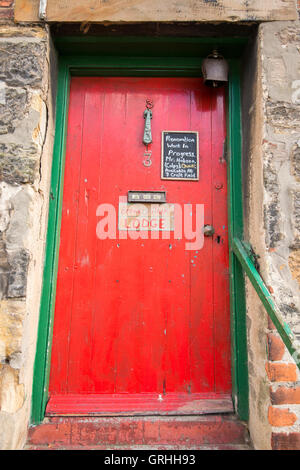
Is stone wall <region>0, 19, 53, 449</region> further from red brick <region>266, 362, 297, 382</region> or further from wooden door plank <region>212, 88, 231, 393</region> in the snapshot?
red brick <region>266, 362, 297, 382</region>

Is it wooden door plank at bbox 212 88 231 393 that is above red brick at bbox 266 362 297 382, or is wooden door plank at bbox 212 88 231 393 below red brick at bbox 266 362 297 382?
above

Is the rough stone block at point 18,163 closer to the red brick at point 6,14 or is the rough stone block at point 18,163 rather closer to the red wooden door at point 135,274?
the red wooden door at point 135,274

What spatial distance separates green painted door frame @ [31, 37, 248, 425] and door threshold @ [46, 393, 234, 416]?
8 cm

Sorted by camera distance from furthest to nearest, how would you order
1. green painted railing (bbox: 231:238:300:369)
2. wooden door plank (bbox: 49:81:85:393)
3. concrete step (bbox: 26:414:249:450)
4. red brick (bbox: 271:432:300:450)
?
wooden door plank (bbox: 49:81:85:393) < concrete step (bbox: 26:414:249:450) < red brick (bbox: 271:432:300:450) < green painted railing (bbox: 231:238:300:369)

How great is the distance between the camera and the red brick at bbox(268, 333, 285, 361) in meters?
1.69

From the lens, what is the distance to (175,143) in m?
2.21

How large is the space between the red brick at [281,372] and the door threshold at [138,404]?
419mm

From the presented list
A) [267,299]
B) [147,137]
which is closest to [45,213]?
[147,137]

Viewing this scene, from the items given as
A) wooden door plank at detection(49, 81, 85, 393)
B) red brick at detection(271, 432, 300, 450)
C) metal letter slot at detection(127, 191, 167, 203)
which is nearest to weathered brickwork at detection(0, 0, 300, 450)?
red brick at detection(271, 432, 300, 450)

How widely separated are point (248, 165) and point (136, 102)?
899mm

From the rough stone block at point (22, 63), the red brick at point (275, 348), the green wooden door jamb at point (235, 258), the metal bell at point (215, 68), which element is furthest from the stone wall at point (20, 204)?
the red brick at point (275, 348)

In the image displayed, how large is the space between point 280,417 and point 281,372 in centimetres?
22

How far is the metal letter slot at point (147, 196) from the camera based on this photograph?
2133 millimetres

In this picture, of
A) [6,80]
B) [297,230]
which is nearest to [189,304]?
[297,230]
